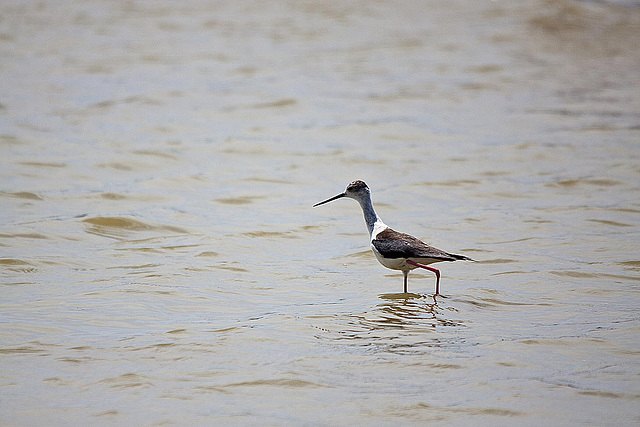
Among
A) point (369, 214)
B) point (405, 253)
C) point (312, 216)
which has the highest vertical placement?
point (369, 214)

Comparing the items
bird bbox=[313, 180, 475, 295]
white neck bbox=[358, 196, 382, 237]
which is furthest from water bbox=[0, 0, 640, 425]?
white neck bbox=[358, 196, 382, 237]

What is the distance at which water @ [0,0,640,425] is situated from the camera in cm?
559

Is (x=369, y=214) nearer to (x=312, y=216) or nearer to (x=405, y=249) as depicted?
(x=405, y=249)

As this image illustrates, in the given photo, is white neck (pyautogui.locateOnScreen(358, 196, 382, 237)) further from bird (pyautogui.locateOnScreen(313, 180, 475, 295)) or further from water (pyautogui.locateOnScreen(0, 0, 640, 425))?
water (pyautogui.locateOnScreen(0, 0, 640, 425))

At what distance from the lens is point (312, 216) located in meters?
11.4

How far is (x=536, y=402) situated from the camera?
528cm

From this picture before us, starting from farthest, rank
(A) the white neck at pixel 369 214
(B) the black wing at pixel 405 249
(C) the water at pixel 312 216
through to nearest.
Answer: (A) the white neck at pixel 369 214 < (B) the black wing at pixel 405 249 < (C) the water at pixel 312 216

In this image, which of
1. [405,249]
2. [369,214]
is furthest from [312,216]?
[405,249]

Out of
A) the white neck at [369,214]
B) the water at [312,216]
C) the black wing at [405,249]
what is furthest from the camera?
the white neck at [369,214]

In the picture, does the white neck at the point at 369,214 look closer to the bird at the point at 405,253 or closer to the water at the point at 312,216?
the bird at the point at 405,253

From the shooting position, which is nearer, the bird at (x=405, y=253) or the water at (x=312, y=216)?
the water at (x=312, y=216)

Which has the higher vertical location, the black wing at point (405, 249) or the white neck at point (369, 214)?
the white neck at point (369, 214)

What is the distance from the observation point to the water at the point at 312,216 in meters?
5.59

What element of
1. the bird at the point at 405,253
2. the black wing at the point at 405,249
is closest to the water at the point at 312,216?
the bird at the point at 405,253
